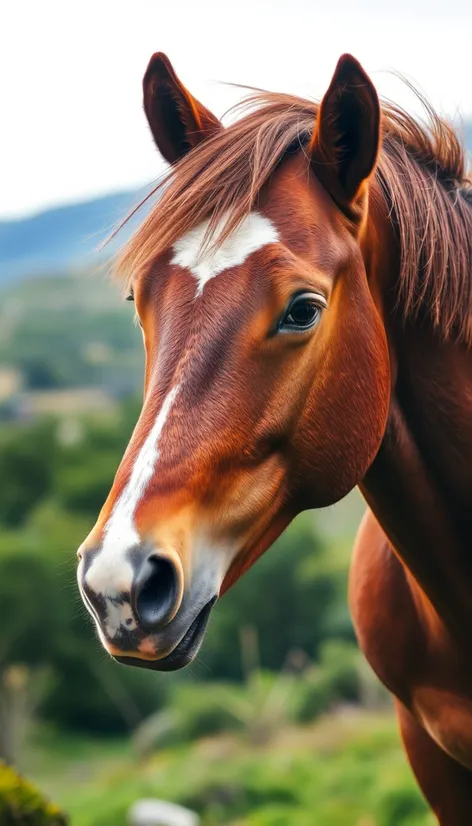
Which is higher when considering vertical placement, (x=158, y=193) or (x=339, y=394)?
(x=158, y=193)

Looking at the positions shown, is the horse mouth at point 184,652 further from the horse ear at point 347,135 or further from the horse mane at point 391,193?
the horse ear at point 347,135

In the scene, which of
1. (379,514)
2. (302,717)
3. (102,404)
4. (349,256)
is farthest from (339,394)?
(102,404)

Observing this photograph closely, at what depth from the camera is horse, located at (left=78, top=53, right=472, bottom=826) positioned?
191cm

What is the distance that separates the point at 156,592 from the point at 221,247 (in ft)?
2.62

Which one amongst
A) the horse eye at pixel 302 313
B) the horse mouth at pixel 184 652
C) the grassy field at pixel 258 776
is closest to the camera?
the horse mouth at pixel 184 652

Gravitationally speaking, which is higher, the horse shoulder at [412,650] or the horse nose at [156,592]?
the horse nose at [156,592]

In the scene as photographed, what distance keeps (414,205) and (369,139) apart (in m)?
0.32

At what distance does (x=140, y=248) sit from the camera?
2305 millimetres

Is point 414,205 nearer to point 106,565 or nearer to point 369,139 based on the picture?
point 369,139

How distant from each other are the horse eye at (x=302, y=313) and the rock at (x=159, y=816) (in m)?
10.2

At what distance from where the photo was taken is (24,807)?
3506 millimetres

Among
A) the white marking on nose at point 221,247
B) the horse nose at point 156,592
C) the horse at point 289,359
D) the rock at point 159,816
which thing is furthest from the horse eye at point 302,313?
the rock at point 159,816

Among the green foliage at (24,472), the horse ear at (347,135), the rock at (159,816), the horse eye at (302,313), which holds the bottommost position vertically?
the green foliage at (24,472)

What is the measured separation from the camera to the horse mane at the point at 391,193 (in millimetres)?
2225
